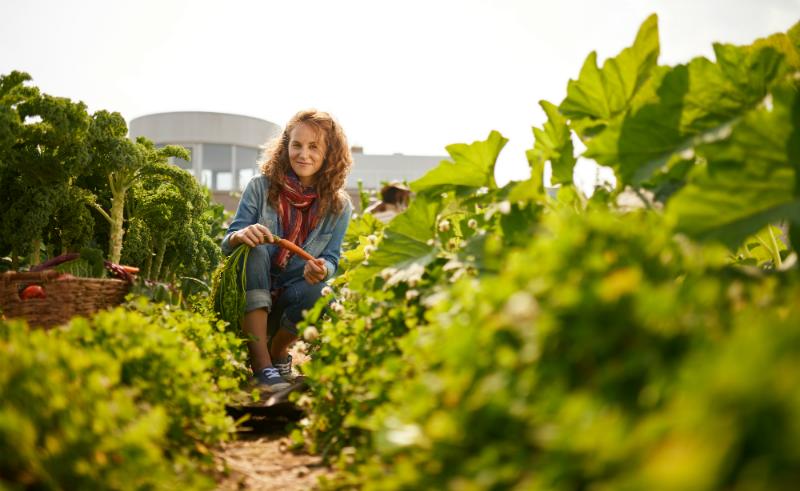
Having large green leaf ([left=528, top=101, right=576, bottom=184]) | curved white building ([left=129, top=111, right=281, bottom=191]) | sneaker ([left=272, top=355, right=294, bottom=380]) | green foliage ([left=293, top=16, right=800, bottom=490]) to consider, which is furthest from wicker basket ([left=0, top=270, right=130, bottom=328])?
curved white building ([left=129, top=111, right=281, bottom=191])

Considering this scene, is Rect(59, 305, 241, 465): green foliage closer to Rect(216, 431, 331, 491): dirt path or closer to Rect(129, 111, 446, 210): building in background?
Rect(216, 431, 331, 491): dirt path

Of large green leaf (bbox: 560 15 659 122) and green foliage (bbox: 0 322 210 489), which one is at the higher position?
large green leaf (bbox: 560 15 659 122)

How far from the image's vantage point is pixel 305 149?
153 inches

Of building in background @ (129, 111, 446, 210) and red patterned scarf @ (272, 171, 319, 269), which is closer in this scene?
red patterned scarf @ (272, 171, 319, 269)

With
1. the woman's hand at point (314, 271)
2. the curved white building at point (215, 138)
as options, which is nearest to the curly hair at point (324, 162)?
the woman's hand at point (314, 271)

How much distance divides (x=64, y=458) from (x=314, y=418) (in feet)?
3.88

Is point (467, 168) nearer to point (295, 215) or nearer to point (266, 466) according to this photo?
point (266, 466)

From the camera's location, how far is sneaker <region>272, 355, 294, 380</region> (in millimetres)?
3444

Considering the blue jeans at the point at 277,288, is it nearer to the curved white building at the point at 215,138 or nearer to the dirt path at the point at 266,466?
the dirt path at the point at 266,466

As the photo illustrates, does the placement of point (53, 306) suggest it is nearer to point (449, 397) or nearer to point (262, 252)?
point (262, 252)

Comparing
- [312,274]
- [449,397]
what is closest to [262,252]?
[312,274]

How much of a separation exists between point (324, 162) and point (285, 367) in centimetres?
132

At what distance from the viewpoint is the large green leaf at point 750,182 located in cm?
125

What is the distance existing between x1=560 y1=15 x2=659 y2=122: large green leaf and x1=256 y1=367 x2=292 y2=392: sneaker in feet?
6.20
